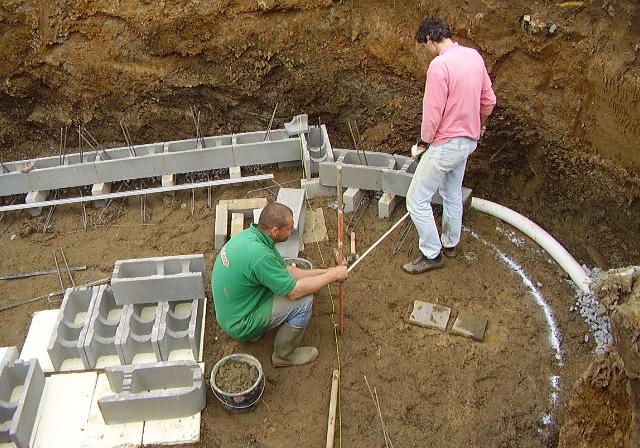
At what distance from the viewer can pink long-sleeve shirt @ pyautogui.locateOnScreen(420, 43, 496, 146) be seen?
4.82 metres

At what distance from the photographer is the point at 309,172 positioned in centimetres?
664

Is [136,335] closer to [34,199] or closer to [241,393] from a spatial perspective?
[241,393]

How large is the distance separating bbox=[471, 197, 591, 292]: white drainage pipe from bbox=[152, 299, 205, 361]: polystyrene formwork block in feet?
9.85

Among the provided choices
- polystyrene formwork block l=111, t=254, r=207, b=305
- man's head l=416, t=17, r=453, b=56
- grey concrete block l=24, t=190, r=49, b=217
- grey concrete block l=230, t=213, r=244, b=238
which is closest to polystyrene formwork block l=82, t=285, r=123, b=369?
polystyrene formwork block l=111, t=254, r=207, b=305

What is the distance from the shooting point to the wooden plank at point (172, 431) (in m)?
4.59

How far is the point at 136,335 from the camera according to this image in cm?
516

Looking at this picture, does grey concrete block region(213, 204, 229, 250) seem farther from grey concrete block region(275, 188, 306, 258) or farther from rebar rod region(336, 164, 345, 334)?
rebar rod region(336, 164, 345, 334)

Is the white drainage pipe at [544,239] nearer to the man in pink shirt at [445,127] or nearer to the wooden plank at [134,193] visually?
the man in pink shirt at [445,127]

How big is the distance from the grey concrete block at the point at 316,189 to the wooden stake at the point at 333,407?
227 centimetres

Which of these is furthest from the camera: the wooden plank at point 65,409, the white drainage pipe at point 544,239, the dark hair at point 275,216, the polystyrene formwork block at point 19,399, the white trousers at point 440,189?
the white drainage pipe at point 544,239

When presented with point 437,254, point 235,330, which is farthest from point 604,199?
point 235,330

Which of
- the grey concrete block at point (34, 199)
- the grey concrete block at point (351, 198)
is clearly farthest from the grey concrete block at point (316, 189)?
the grey concrete block at point (34, 199)

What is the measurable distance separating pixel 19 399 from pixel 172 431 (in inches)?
46.8

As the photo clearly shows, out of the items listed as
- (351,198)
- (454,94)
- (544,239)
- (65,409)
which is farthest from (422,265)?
(65,409)
